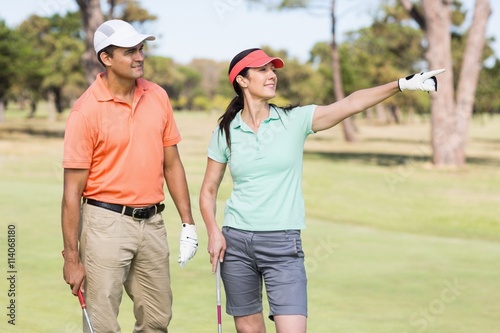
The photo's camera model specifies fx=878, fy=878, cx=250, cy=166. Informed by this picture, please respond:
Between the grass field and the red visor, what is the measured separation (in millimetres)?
2114

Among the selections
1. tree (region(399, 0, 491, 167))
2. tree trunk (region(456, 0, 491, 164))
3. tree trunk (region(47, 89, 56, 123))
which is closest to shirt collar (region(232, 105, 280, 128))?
tree (region(399, 0, 491, 167))

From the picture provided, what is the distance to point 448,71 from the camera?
22375 mm

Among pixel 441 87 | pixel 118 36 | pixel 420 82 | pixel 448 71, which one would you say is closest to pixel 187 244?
pixel 118 36

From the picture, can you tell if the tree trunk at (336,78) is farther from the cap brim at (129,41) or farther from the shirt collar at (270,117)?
the cap brim at (129,41)

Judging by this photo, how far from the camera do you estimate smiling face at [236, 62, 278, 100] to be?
4.32 meters

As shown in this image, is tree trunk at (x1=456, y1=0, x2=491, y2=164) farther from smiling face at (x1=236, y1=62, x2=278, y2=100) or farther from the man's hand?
the man's hand

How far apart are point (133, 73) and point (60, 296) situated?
3069 millimetres

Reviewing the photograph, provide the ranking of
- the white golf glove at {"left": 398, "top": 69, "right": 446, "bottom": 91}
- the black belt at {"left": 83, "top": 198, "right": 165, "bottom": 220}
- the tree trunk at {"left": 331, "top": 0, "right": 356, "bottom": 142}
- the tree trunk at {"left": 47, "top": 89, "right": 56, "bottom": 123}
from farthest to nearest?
the tree trunk at {"left": 47, "top": 89, "right": 56, "bottom": 123} → the tree trunk at {"left": 331, "top": 0, "right": 356, "bottom": 142} → the black belt at {"left": 83, "top": 198, "right": 165, "bottom": 220} → the white golf glove at {"left": 398, "top": 69, "right": 446, "bottom": 91}

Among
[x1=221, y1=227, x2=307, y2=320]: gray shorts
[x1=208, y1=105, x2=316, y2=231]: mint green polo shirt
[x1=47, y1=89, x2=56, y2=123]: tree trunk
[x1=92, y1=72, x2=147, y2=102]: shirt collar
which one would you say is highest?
[x1=92, y1=72, x2=147, y2=102]: shirt collar

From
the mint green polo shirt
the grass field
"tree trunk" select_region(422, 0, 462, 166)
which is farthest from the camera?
"tree trunk" select_region(422, 0, 462, 166)

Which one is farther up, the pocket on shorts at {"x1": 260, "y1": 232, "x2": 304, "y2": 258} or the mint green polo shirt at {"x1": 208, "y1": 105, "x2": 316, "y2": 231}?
the mint green polo shirt at {"x1": 208, "y1": 105, "x2": 316, "y2": 231}

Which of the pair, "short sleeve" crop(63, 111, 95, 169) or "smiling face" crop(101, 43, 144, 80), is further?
"smiling face" crop(101, 43, 144, 80)

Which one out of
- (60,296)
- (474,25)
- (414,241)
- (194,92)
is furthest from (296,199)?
(194,92)

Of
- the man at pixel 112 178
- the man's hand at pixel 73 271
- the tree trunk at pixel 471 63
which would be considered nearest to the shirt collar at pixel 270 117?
the man at pixel 112 178
